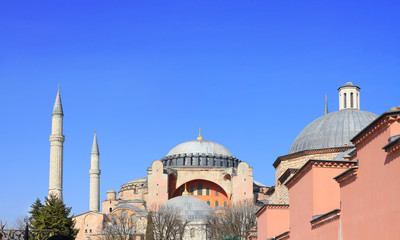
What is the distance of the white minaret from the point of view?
31453 mm

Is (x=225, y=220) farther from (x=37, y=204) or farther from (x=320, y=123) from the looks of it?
(x=320, y=123)

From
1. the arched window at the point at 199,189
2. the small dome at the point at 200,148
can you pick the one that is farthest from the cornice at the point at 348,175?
the small dome at the point at 200,148

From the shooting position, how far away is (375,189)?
918 cm

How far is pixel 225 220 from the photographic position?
160 feet

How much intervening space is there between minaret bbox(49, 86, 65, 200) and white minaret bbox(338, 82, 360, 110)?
2329 cm

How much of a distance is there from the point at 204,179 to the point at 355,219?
5393cm

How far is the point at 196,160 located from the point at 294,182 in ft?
168

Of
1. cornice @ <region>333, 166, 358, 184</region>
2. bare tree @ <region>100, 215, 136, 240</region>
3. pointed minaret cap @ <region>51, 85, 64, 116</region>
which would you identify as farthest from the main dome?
pointed minaret cap @ <region>51, 85, 64, 116</region>

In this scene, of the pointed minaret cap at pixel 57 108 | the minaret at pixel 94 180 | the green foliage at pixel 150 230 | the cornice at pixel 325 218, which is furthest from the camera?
the minaret at pixel 94 180

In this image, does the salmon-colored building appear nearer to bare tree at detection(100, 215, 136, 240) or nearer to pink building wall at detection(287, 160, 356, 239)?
pink building wall at detection(287, 160, 356, 239)

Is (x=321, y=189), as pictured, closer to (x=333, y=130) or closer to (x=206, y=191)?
(x=333, y=130)

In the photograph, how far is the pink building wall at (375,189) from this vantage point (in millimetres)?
8484

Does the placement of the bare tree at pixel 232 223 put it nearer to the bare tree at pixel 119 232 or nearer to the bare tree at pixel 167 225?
the bare tree at pixel 167 225

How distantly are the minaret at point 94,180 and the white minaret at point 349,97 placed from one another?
3409cm
